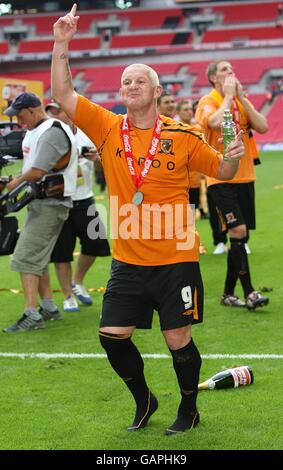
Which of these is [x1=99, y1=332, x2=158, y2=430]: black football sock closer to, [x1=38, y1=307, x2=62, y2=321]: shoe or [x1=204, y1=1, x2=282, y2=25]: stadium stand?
[x1=38, y1=307, x2=62, y2=321]: shoe

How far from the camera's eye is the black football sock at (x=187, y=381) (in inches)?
183

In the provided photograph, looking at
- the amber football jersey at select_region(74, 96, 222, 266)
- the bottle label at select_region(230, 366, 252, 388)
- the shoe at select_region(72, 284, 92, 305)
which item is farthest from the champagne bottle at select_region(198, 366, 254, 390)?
the shoe at select_region(72, 284, 92, 305)

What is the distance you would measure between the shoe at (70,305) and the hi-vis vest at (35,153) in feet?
4.35

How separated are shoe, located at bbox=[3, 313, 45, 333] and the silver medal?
129 inches

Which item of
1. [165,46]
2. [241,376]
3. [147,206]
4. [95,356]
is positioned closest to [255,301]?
[95,356]

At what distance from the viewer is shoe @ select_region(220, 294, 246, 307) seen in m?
8.12

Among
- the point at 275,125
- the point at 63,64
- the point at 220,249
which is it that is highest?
the point at 63,64

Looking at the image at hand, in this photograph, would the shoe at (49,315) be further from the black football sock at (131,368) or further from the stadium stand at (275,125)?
the stadium stand at (275,125)

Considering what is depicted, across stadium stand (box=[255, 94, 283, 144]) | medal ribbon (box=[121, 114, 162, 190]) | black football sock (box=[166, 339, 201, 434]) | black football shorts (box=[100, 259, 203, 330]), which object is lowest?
stadium stand (box=[255, 94, 283, 144])

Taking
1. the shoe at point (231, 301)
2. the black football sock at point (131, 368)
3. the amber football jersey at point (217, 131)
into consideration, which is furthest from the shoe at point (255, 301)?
the black football sock at point (131, 368)

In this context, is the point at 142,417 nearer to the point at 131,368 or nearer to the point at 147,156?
the point at 131,368

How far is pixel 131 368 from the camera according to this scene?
4.74 meters

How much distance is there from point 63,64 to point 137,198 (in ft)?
2.73

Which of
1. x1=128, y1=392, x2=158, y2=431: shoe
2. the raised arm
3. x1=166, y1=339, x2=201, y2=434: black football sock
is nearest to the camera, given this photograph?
the raised arm
